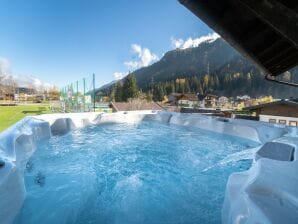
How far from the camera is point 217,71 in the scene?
6028cm

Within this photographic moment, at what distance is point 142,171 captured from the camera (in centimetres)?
314

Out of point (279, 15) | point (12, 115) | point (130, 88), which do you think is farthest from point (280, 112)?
point (130, 88)

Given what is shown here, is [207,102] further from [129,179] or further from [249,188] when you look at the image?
[249,188]

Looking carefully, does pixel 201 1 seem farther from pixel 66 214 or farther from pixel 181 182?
pixel 181 182

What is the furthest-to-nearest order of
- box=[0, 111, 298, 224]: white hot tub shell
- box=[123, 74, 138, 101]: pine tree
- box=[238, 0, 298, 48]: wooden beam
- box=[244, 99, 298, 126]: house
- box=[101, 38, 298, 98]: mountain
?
box=[101, 38, 298, 98]: mountain
box=[123, 74, 138, 101]: pine tree
box=[244, 99, 298, 126]: house
box=[0, 111, 298, 224]: white hot tub shell
box=[238, 0, 298, 48]: wooden beam

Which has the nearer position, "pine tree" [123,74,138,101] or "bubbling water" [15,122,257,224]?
"bubbling water" [15,122,257,224]

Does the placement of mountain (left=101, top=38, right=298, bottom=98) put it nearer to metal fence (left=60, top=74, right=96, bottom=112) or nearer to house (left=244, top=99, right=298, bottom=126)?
house (left=244, top=99, right=298, bottom=126)

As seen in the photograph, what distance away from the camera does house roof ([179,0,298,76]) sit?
77cm

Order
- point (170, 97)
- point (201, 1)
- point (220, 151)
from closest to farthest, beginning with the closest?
point (201, 1)
point (220, 151)
point (170, 97)

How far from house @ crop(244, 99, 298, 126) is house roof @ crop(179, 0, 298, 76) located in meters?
10.6

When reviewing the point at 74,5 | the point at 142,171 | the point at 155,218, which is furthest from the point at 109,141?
the point at 74,5

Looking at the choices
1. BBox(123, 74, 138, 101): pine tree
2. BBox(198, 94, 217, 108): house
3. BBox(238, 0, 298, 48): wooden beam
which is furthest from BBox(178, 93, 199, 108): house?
BBox(238, 0, 298, 48): wooden beam

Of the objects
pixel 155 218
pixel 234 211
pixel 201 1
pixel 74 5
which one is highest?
pixel 74 5

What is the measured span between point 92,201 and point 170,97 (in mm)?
40068
